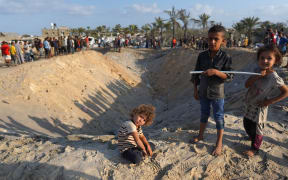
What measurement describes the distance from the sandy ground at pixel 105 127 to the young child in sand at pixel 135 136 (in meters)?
0.13

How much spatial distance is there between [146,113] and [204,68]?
0.98 metres

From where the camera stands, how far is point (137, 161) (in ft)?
8.19

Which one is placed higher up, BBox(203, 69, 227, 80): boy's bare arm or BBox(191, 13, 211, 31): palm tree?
BBox(191, 13, 211, 31): palm tree

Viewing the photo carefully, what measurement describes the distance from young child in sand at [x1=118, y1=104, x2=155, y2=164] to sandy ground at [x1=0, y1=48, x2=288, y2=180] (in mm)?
126

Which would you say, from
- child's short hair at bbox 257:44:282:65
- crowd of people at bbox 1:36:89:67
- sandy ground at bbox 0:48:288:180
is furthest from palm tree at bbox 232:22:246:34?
child's short hair at bbox 257:44:282:65

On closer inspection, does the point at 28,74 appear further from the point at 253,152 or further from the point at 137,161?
the point at 253,152

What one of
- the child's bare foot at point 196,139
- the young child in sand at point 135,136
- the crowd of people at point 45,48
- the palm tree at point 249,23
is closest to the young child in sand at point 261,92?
the child's bare foot at point 196,139

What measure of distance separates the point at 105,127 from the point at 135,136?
452 cm

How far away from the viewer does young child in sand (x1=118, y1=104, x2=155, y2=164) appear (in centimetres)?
248

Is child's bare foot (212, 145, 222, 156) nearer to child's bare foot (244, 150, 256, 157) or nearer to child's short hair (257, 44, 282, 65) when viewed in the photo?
child's bare foot (244, 150, 256, 157)

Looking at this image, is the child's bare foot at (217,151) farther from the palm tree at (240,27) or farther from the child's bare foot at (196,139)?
the palm tree at (240,27)

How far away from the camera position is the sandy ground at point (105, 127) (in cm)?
250

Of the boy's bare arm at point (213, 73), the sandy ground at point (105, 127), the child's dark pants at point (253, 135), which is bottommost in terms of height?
the sandy ground at point (105, 127)

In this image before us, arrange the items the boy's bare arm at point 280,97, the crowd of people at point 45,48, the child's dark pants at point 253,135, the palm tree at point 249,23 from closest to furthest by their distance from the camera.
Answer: the boy's bare arm at point 280,97 < the child's dark pants at point 253,135 < the crowd of people at point 45,48 < the palm tree at point 249,23
